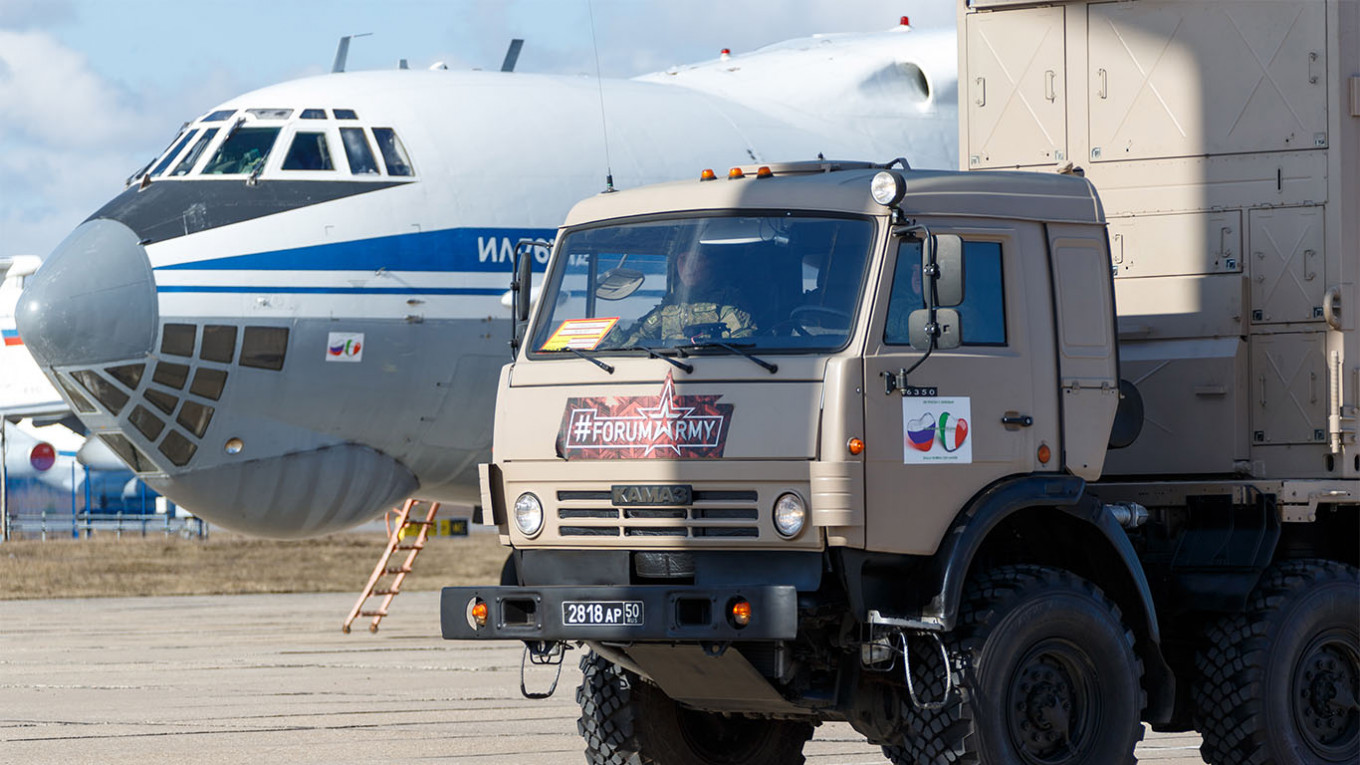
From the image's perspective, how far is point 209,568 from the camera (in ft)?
102

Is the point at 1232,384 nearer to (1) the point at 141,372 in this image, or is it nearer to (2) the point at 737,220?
(2) the point at 737,220

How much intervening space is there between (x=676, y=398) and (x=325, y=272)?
24.4 feet

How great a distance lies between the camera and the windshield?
7906mm

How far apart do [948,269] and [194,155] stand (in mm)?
9163

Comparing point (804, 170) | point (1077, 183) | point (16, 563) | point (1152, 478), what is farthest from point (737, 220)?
point (16, 563)

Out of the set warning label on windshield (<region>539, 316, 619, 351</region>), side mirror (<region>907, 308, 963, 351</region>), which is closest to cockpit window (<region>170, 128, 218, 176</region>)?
warning label on windshield (<region>539, 316, 619, 351</region>)

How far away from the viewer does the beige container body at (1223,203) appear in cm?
943

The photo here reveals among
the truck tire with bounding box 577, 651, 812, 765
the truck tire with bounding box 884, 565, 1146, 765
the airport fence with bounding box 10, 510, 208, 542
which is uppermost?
the truck tire with bounding box 884, 565, 1146, 765

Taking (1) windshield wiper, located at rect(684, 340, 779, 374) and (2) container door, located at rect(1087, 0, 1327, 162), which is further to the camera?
(2) container door, located at rect(1087, 0, 1327, 162)

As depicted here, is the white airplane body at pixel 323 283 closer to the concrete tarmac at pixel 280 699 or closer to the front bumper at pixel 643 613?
the concrete tarmac at pixel 280 699

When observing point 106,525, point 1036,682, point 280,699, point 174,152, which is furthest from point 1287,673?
point 106,525

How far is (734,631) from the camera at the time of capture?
24.8 ft

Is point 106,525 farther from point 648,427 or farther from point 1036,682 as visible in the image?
point 1036,682

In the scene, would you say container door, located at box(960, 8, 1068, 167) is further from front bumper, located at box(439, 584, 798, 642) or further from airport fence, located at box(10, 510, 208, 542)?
airport fence, located at box(10, 510, 208, 542)
